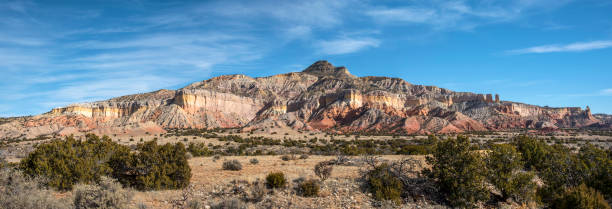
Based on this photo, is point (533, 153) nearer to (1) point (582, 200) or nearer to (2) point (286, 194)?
(1) point (582, 200)

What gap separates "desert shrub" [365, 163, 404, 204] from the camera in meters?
11.5

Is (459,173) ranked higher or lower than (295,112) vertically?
lower

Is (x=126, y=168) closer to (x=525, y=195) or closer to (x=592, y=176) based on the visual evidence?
(x=525, y=195)

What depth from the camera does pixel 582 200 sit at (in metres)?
9.82

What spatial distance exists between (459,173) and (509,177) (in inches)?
80.9

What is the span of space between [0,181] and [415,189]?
14.6 meters

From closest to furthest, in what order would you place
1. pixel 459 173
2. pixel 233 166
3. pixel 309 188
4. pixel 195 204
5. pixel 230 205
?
pixel 230 205, pixel 195 204, pixel 459 173, pixel 309 188, pixel 233 166

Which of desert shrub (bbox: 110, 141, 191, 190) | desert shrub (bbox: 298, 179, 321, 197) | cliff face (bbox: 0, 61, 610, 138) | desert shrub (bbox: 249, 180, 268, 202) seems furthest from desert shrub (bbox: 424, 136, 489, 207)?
cliff face (bbox: 0, 61, 610, 138)

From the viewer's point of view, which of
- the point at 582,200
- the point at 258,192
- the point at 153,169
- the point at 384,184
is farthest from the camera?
the point at 153,169

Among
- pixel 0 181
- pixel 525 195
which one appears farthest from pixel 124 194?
pixel 525 195

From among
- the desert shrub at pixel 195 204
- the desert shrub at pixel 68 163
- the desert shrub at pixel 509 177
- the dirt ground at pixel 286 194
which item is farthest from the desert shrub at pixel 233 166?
the desert shrub at pixel 509 177

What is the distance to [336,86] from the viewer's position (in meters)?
137

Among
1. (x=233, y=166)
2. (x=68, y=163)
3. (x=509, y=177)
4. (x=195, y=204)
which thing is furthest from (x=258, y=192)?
(x=509, y=177)

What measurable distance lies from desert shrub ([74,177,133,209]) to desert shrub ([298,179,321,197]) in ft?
18.9
